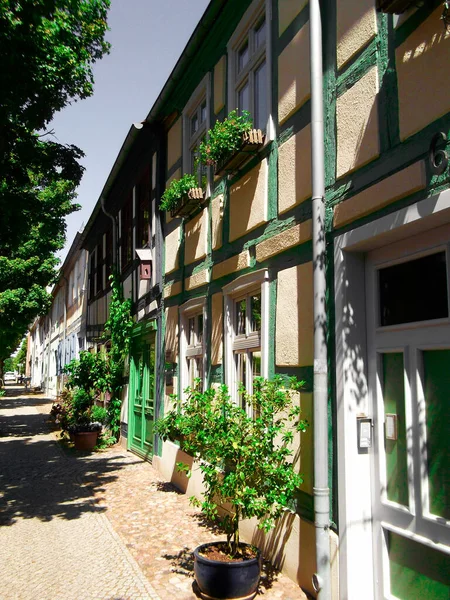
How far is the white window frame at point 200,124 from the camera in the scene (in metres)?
7.66

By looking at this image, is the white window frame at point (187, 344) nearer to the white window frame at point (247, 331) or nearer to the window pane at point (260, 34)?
the white window frame at point (247, 331)

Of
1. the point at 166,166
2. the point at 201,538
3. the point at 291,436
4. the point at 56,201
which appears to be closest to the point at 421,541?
the point at 291,436

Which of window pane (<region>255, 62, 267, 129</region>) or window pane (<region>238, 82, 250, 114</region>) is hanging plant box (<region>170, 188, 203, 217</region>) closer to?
window pane (<region>238, 82, 250, 114</region>)

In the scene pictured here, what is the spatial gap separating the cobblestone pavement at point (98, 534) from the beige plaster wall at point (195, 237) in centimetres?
325

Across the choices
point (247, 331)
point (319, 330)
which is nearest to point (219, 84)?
point (247, 331)

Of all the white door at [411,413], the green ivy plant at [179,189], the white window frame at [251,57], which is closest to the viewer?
the white door at [411,413]

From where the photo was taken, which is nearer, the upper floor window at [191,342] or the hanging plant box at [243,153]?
the hanging plant box at [243,153]

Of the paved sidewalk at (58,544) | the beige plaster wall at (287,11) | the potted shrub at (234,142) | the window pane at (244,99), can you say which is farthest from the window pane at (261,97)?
the paved sidewalk at (58,544)

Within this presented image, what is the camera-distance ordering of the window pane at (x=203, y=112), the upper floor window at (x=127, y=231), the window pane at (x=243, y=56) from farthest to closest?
the upper floor window at (x=127, y=231), the window pane at (x=203, y=112), the window pane at (x=243, y=56)

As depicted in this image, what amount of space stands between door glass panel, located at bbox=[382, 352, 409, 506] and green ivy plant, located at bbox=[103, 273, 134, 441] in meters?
8.38

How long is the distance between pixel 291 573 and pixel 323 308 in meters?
2.24

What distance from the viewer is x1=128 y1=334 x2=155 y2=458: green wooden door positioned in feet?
34.4

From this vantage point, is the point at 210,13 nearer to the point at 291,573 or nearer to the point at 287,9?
the point at 287,9

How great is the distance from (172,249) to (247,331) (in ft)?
10.8
